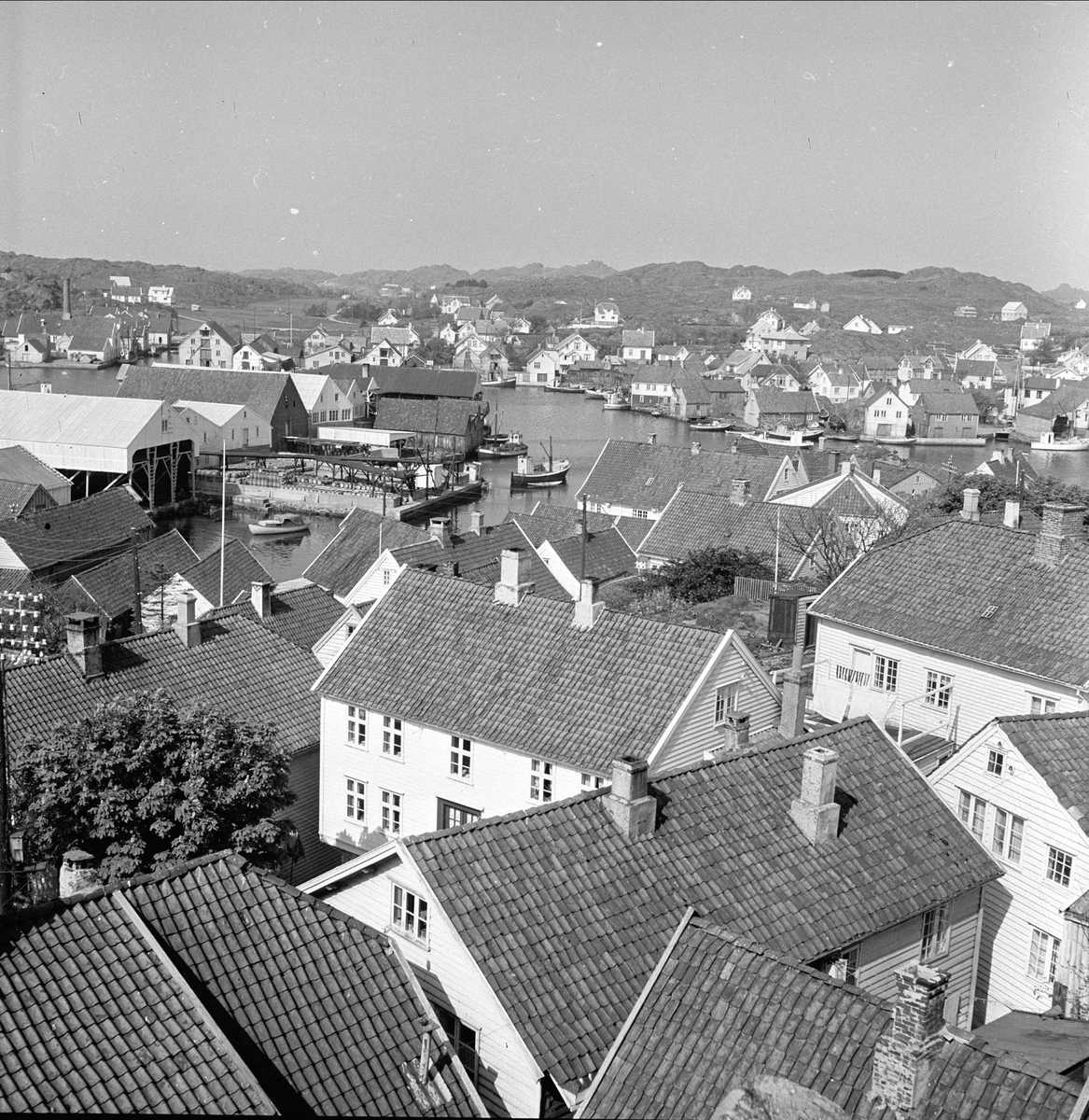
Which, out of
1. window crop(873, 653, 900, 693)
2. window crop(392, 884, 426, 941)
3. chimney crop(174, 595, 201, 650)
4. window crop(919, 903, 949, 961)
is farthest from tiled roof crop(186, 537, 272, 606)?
window crop(919, 903, 949, 961)

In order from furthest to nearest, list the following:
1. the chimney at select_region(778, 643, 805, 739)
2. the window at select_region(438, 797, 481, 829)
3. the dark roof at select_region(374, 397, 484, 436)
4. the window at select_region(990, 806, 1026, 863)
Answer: the dark roof at select_region(374, 397, 484, 436) → the window at select_region(438, 797, 481, 829) → the chimney at select_region(778, 643, 805, 739) → the window at select_region(990, 806, 1026, 863)

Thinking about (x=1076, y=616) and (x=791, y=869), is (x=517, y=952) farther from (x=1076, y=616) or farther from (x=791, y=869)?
(x=1076, y=616)

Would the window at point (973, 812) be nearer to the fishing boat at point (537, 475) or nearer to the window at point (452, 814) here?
the window at point (452, 814)

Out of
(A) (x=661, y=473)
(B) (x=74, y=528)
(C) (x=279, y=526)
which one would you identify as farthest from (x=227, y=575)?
(C) (x=279, y=526)

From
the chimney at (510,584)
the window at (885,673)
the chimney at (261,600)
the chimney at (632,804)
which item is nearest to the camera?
the chimney at (632,804)

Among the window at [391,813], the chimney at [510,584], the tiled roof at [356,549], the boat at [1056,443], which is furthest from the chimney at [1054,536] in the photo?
the boat at [1056,443]

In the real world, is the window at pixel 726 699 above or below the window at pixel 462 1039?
above

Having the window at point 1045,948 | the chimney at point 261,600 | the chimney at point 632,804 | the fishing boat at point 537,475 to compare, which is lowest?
the fishing boat at point 537,475

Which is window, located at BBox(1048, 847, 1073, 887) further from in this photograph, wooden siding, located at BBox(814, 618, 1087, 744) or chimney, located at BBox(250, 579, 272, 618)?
chimney, located at BBox(250, 579, 272, 618)
